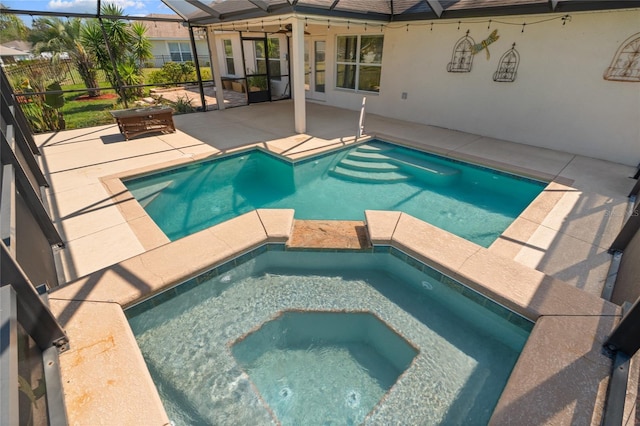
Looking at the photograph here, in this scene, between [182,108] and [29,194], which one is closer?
[29,194]

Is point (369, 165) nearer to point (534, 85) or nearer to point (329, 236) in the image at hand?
point (329, 236)

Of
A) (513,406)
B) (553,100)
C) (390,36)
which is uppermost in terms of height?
(390,36)

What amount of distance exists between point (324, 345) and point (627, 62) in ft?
26.0

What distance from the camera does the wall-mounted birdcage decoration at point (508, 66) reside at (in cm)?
711

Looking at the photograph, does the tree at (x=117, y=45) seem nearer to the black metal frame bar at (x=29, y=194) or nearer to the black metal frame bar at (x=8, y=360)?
the black metal frame bar at (x=29, y=194)

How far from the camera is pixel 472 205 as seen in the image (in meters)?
5.66

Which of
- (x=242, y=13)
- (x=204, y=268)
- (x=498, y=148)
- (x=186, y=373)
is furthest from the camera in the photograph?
(x=242, y=13)

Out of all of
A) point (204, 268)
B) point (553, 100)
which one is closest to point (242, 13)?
point (204, 268)

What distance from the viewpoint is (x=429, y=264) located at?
11.9 ft

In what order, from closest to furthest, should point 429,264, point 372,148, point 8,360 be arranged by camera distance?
point 8,360 → point 429,264 → point 372,148

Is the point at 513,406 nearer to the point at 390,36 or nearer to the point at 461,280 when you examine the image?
the point at 461,280

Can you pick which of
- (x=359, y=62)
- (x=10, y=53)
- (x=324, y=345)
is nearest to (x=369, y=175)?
(x=324, y=345)

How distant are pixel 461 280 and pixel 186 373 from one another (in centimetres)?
296

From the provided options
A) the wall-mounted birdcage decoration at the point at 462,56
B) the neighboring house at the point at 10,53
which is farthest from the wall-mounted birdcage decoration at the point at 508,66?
the neighboring house at the point at 10,53
